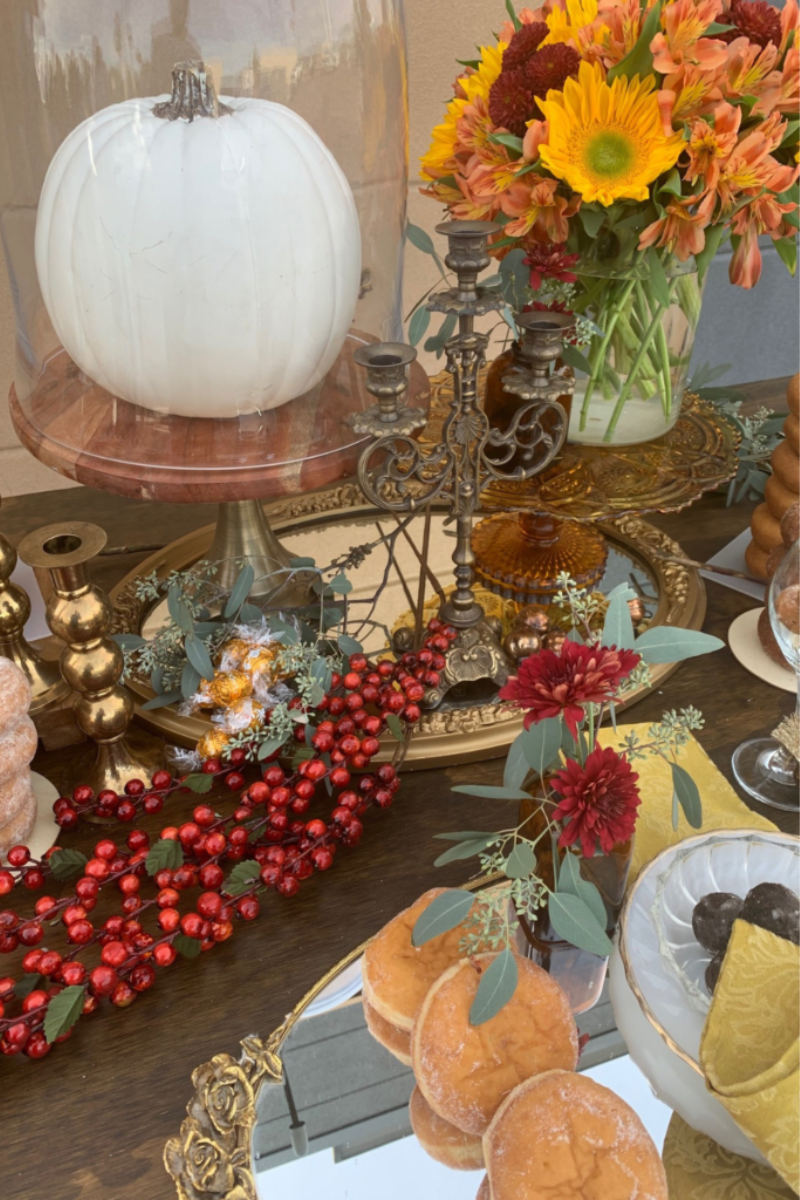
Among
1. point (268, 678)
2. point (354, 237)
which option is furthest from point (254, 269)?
point (268, 678)

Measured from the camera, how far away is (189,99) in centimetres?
49

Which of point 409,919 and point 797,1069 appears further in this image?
point 409,919

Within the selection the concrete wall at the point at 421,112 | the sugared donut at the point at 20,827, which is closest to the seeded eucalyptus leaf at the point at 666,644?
the sugared donut at the point at 20,827

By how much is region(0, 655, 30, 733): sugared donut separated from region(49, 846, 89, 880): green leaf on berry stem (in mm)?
72

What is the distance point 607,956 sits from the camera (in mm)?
377

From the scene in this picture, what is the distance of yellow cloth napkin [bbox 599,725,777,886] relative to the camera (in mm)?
468

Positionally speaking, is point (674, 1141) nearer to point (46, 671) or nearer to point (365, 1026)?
point (365, 1026)

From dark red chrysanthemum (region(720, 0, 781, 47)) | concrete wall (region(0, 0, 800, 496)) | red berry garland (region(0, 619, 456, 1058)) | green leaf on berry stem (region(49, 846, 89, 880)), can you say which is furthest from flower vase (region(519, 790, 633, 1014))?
concrete wall (region(0, 0, 800, 496))

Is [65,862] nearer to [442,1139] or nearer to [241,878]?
[241,878]

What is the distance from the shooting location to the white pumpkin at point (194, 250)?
48 cm

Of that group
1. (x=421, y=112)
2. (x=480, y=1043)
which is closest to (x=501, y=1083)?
(x=480, y=1043)

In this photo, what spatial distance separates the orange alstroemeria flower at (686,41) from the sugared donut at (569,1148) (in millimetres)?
481

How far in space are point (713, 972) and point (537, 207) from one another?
0.42 m

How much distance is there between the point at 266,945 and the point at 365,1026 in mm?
74
